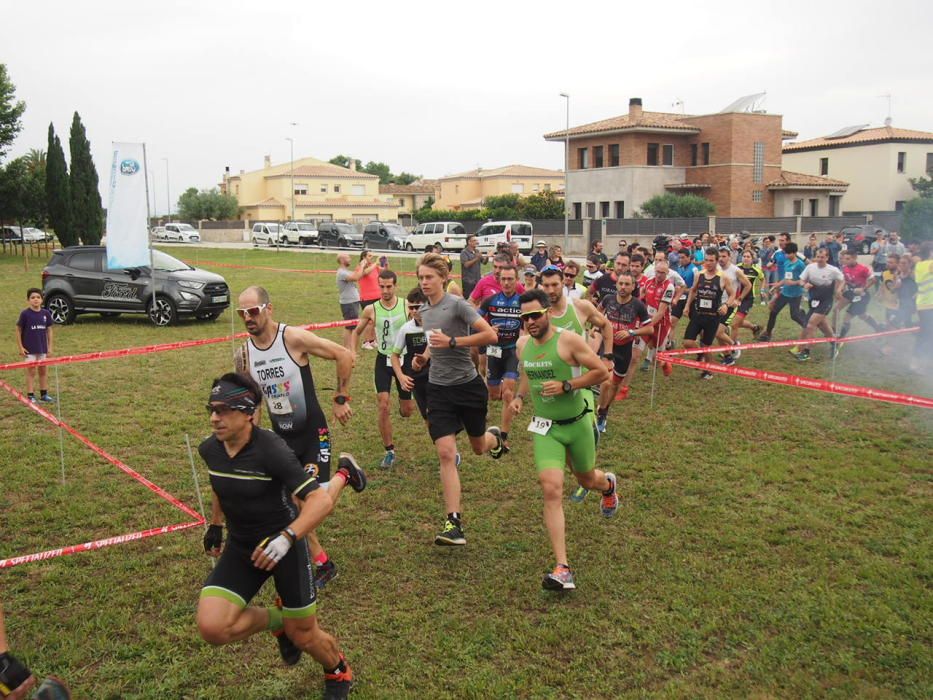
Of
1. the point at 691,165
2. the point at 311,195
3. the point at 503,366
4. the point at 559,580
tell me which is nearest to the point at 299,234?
the point at 691,165

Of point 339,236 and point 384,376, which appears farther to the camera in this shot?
point 339,236

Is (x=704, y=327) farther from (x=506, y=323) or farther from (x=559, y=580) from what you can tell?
(x=559, y=580)

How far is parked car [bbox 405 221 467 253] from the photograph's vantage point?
4590 cm

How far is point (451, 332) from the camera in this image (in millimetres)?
6574

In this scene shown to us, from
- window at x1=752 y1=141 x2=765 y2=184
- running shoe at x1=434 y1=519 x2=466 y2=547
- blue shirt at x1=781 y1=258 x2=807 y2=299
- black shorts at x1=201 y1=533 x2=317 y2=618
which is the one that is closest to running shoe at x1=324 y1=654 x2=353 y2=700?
black shorts at x1=201 y1=533 x2=317 y2=618

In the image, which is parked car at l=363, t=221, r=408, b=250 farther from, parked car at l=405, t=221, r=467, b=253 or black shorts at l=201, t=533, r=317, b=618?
black shorts at l=201, t=533, r=317, b=618

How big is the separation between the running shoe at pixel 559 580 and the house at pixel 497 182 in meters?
87.4

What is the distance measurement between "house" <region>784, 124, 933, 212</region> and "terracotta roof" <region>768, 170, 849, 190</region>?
5655 millimetres

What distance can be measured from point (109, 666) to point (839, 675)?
4.14 m

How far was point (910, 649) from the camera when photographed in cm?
450

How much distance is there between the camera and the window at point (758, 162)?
5397 centimetres

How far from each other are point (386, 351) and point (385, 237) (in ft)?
135

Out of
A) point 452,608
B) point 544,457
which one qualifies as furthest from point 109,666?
point 544,457

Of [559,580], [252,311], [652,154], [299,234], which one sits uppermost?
[652,154]
